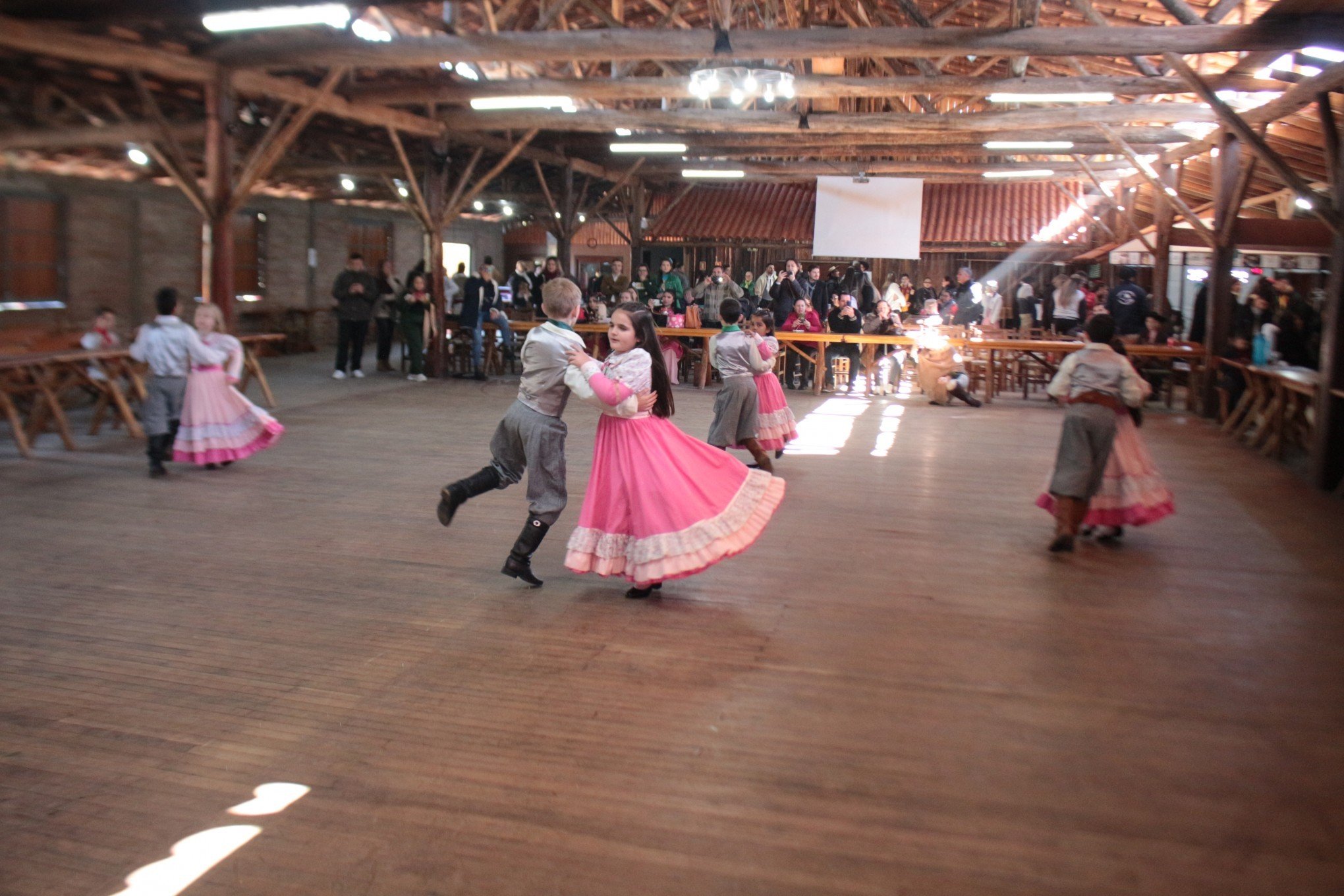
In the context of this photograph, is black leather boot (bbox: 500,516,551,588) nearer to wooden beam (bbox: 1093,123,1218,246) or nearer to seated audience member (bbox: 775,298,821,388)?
seated audience member (bbox: 775,298,821,388)

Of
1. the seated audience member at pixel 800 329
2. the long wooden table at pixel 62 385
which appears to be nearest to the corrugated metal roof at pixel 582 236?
the seated audience member at pixel 800 329

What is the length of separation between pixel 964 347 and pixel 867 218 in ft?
21.3

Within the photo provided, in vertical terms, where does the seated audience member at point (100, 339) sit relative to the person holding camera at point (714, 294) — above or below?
below

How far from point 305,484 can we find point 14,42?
12.0 feet

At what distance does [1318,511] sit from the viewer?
265 inches

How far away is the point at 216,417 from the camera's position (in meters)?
7.17

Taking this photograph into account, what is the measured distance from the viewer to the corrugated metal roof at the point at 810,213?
64.2 ft

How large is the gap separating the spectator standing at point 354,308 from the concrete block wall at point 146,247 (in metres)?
2.84

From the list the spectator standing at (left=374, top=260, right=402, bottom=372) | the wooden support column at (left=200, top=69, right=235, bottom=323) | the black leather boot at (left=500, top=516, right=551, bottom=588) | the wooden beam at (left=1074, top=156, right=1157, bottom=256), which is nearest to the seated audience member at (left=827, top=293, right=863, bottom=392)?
the wooden beam at (left=1074, top=156, right=1157, bottom=256)

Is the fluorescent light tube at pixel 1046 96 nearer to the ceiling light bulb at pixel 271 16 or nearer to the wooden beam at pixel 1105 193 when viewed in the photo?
the wooden beam at pixel 1105 193

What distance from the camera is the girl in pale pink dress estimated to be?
7090 mm

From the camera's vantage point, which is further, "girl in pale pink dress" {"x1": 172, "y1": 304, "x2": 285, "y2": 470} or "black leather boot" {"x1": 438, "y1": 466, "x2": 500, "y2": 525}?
"girl in pale pink dress" {"x1": 172, "y1": 304, "x2": 285, "y2": 470}

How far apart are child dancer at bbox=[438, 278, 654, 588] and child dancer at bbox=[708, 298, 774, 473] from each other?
100 inches

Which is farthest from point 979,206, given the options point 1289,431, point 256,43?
point 256,43
